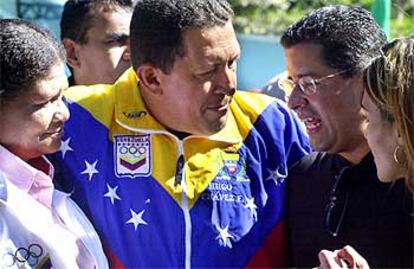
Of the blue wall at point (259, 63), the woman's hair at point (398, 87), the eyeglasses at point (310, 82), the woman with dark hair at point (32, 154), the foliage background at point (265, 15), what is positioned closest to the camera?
the woman's hair at point (398, 87)

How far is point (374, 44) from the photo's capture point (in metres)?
2.74

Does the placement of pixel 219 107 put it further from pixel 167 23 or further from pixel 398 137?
pixel 398 137

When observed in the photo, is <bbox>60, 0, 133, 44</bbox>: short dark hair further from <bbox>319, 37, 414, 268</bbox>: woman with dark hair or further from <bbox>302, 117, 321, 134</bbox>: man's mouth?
<bbox>319, 37, 414, 268</bbox>: woman with dark hair

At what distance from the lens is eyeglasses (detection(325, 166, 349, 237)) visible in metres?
2.56

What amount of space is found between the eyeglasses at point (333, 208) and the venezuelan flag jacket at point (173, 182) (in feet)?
0.52

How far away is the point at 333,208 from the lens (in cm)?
259

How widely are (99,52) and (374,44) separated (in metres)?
1.24

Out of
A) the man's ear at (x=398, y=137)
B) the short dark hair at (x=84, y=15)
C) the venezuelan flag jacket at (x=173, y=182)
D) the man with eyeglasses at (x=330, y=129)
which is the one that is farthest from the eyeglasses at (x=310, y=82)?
the short dark hair at (x=84, y=15)

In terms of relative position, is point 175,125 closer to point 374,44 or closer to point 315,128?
point 315,128

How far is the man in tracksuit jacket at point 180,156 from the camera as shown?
2.60 m

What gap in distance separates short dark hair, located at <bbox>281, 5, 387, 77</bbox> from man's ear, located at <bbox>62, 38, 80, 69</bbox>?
3.78ft

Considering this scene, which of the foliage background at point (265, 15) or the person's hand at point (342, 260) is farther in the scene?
the foliage background at point (265, 15)

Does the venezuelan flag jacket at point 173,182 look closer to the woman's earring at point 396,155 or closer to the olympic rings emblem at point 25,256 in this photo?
the olympic rings emblem at point 25,256

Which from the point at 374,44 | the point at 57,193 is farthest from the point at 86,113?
the point at 374,44
